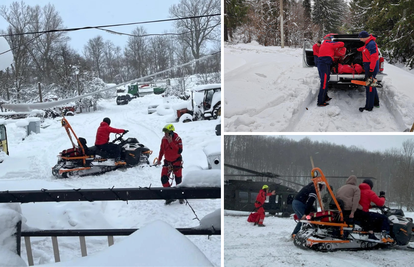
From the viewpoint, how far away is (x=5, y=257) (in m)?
2.99

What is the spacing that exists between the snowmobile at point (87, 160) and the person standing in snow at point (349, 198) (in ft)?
18.2

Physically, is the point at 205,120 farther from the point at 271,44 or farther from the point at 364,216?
the point at 364,216

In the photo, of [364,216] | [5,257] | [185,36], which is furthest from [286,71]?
[185,36]

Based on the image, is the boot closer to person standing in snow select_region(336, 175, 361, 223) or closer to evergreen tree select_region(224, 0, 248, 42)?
person standing in snow select_region(336, 175, 361, 223)

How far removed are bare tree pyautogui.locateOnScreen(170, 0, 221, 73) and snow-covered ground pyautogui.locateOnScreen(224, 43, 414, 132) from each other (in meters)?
6.52

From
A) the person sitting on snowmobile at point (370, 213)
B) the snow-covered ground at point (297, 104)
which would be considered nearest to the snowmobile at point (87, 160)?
the snow-covered ground at point (297, 104)

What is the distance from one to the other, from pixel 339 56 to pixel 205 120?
9319 millimetres

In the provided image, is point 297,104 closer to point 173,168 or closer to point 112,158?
point 173,168

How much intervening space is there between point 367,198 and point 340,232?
45 cm

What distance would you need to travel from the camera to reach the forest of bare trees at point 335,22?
7102 millimetres

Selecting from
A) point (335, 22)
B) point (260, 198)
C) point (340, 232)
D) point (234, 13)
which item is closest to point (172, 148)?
point (234, 13)

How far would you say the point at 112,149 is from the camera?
8.15 meters

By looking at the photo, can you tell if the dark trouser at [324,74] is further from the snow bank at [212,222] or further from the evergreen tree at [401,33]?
the evergreen tree at [401,33]

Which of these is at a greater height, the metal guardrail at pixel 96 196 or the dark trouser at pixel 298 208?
the metal guardrail at pixel 96 196
